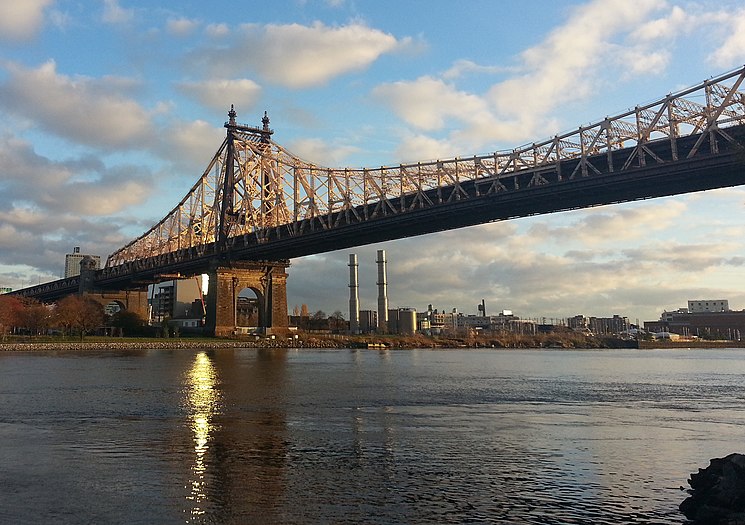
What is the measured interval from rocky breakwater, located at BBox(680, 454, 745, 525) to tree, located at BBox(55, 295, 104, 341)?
8295cm

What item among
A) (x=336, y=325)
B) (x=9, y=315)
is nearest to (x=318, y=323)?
(x=336, y=325)

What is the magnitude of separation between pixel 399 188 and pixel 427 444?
5273 centimetres

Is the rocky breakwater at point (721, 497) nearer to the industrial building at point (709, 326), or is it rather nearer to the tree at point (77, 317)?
the tree at point (77, 317)

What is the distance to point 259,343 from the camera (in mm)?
85250

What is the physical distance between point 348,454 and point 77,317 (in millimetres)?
81081

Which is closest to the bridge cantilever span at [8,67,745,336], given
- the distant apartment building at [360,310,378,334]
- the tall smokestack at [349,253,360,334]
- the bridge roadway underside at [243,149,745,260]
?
the bridge roadway underside at [243,149,745,260]

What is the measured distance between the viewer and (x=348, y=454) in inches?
590

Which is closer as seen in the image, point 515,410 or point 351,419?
point 351,419

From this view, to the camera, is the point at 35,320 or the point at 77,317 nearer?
the point at 77,317

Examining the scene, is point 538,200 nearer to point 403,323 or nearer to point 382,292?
point 382,292

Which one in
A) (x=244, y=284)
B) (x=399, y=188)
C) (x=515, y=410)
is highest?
(x=399, y=188)

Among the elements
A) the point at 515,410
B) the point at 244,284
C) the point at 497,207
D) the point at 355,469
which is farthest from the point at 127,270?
the point at 355,469

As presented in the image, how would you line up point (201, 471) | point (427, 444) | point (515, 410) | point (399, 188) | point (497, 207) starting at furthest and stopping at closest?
point (399, 188) < point (497, 207) < point (515, 410) < point (427, 444) < point (201, 471)

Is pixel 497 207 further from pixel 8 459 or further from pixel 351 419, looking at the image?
A: pixel 8 459
